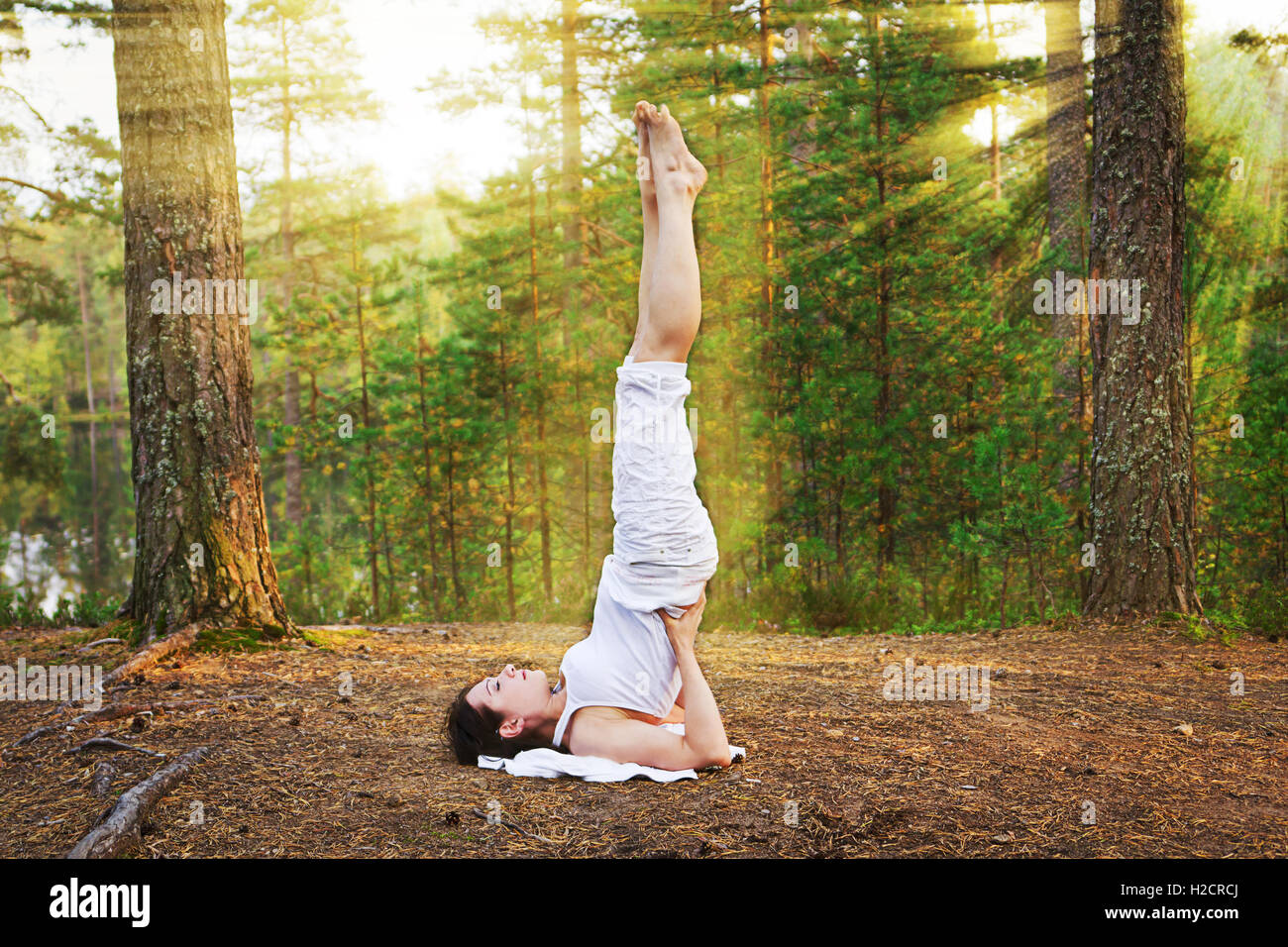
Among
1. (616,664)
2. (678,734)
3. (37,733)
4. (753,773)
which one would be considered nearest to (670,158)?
(616,664)

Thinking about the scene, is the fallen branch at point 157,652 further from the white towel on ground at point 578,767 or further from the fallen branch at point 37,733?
the white towel on ground at point 578,767

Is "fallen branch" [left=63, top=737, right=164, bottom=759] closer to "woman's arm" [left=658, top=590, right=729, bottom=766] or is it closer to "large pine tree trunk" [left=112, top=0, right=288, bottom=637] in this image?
"large pine tree trunk" [left=112, top=0, right=288, bottom=637]

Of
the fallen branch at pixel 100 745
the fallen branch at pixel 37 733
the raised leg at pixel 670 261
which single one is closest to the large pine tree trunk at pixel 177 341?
the fallen branch at pixel 37 733

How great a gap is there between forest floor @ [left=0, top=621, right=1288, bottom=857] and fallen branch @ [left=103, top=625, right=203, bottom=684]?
0.08 m

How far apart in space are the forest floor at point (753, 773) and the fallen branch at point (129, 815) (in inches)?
2.4

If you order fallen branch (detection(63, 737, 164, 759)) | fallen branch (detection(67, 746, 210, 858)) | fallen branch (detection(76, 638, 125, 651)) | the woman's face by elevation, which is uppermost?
the woman's face

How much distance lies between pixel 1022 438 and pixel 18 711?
325 inches

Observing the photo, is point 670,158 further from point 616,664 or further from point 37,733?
point 37,733

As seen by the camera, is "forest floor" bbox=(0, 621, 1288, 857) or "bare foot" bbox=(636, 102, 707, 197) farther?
"bare foot" bbox=(636, 102, 707, 197)

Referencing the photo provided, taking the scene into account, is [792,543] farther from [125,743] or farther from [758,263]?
[125,743]

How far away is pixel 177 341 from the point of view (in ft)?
17.6

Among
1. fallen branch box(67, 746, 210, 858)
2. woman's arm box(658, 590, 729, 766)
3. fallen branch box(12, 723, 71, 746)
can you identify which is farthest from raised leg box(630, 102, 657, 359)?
fallen branch box(12, 723, 71, 746)

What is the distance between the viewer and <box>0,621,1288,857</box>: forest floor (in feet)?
8.95
